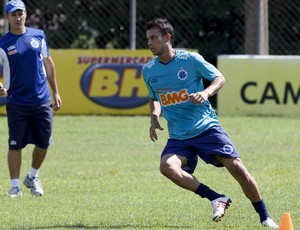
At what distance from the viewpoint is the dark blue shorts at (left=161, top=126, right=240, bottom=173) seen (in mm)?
8016

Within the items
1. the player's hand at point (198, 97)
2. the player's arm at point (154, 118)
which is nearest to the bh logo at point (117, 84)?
the player's arm at point (154, 118)

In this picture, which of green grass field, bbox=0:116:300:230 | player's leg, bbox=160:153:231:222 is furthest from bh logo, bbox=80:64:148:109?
player's leg, bbox=160:153:231:222

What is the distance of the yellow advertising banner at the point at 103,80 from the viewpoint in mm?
18375

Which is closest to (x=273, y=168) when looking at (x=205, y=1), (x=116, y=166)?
(x=116, y=166)

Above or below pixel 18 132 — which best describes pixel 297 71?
Answer: below

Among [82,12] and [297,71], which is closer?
[297,71]

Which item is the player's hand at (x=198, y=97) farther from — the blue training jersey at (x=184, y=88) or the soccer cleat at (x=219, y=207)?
the soccer cleat at (x=219, y=207)

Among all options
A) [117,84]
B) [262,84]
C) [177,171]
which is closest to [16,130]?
[177,171]

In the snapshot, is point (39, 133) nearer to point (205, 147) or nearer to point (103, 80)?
point (205, 147)

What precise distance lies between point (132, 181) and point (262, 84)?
7.60 metres

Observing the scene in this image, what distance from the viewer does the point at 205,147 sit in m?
8.06

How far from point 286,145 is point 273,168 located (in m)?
2.31

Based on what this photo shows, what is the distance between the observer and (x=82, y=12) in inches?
776

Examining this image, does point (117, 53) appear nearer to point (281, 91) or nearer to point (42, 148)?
point (281, 91)
